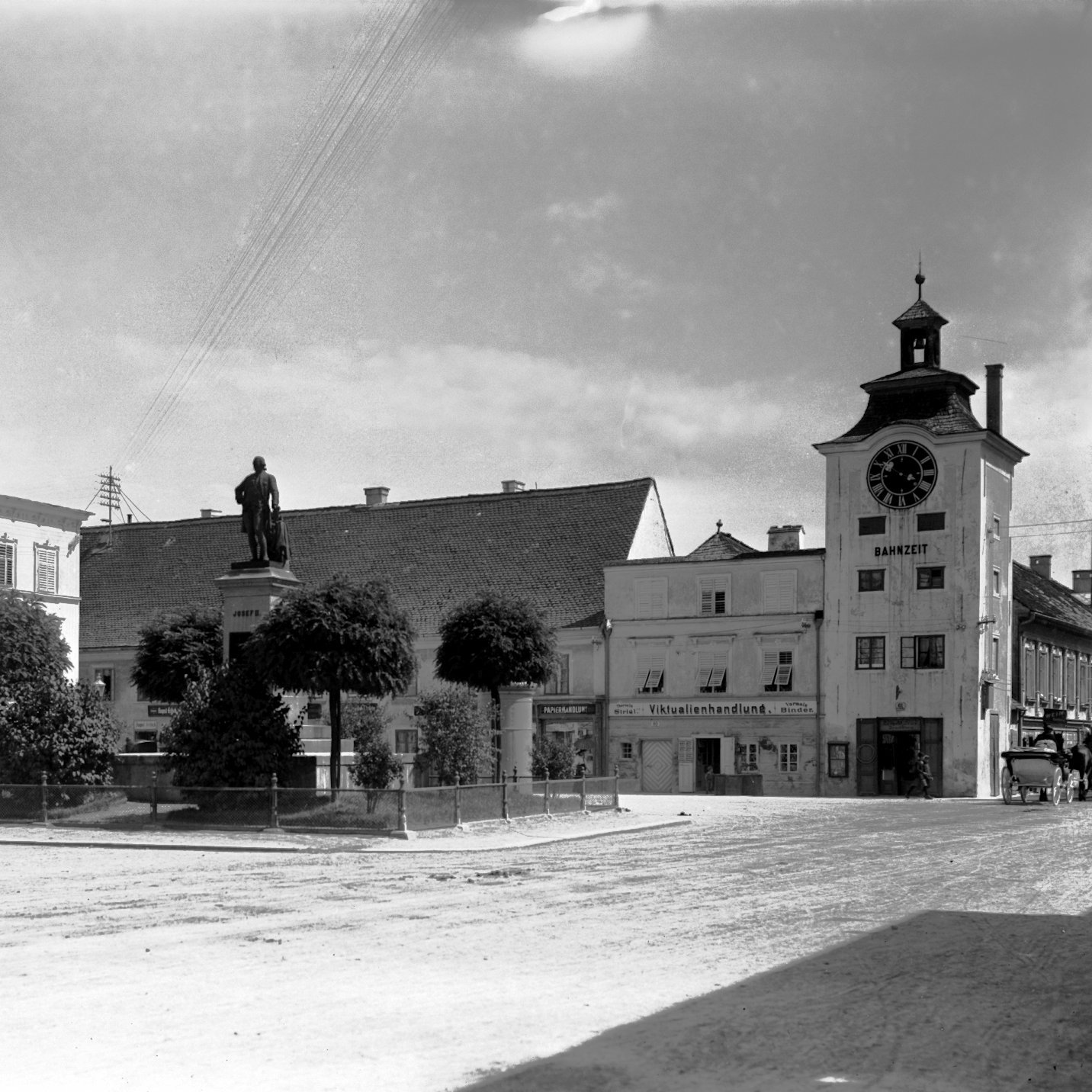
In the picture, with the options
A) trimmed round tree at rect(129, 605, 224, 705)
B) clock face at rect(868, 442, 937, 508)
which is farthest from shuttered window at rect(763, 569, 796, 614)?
trimmed round tree at rect(129, 605, 224, 705)

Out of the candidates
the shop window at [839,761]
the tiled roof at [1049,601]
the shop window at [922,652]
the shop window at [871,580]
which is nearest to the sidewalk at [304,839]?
the shop window at [839,761]

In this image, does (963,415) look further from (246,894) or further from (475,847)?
(246,894)

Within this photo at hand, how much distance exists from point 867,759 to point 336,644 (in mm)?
30049

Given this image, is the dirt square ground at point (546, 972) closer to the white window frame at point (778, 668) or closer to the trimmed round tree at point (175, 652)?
the trimmed round tree at point (175, 652)

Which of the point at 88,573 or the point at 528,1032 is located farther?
the point at 88,573

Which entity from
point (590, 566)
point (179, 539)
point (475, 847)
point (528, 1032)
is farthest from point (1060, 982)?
point (179, 539)

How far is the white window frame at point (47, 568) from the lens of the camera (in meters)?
62.4

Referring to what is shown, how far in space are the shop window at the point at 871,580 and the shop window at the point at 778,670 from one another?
3469mm

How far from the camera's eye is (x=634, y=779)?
57906 millimetres

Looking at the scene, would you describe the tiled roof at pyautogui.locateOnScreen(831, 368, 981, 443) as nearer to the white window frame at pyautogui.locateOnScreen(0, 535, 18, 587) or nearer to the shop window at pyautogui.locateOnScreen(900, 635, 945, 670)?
the shop window at pyautogui.locateOnScreen(900, 635, 945, 670)

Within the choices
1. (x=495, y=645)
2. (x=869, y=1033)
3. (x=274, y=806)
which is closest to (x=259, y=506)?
(x=274, y=806)

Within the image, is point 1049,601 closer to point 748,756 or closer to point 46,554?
point 748,756

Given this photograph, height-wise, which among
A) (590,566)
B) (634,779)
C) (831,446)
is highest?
(831,446)

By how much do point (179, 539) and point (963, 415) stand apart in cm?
3658
